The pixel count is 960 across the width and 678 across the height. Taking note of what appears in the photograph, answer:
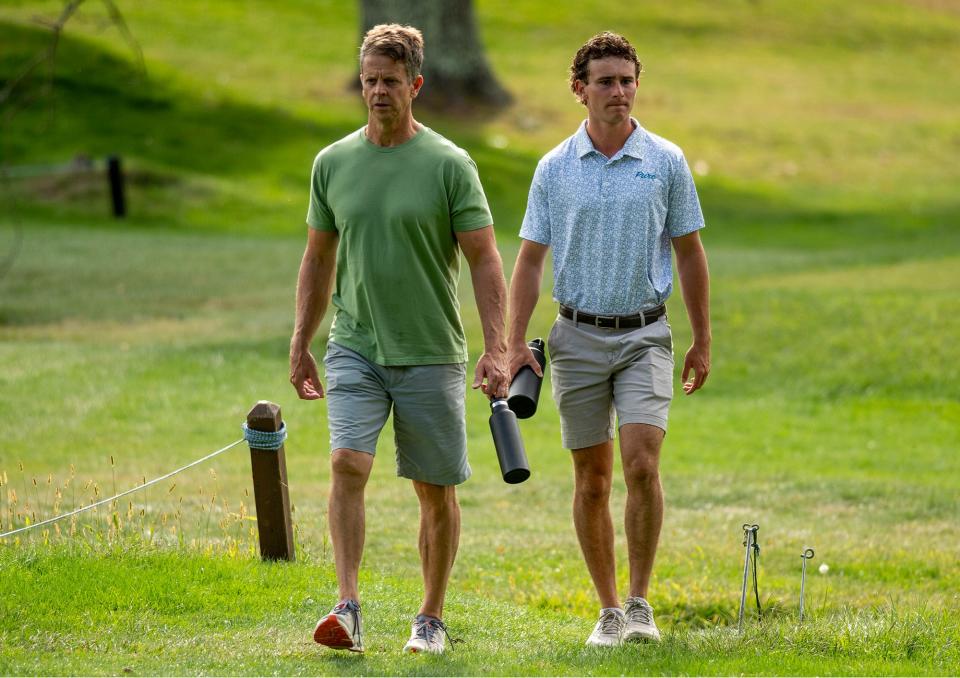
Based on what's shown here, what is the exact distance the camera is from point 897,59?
4469 cm

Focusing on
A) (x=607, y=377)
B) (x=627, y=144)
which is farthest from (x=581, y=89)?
(x=607, y=377)

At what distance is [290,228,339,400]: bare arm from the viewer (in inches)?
235

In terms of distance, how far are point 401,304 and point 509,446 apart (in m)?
0.67

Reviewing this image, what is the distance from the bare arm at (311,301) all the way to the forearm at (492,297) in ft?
1.96

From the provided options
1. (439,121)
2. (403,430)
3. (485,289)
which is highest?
(439,121)

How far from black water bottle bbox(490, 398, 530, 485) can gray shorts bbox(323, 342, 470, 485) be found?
0.22m

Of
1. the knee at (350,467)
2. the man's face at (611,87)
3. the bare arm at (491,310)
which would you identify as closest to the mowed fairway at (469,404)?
the knee at (350,467)

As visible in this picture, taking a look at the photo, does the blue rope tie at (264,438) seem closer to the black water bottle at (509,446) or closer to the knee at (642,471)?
the black water bottle at (509,446)

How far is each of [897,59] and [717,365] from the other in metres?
32.0

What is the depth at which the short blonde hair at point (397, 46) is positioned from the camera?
5695 millimetres

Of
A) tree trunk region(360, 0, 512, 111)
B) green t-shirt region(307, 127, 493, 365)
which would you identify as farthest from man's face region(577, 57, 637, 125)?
tree trunk region(360, 0, 512, 111)

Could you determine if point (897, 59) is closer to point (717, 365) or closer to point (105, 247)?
point (105, 247)

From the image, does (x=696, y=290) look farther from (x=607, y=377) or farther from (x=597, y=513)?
(x=597, y=513)

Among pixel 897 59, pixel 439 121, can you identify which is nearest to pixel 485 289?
pixel 439 121
